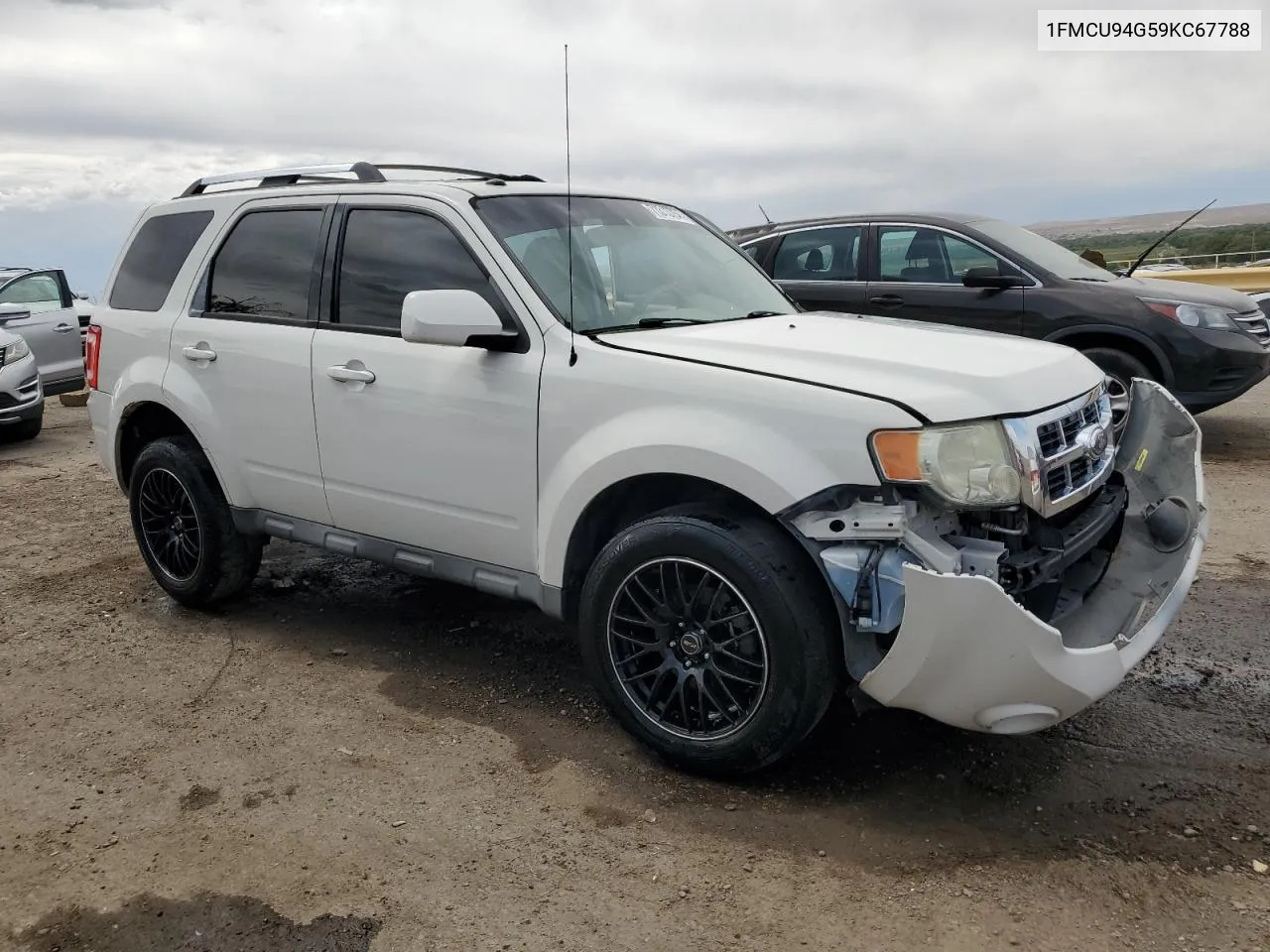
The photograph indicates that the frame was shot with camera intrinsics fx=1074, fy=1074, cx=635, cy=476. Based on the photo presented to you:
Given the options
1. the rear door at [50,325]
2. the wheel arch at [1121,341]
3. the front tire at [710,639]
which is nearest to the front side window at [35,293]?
the rear door at [50,325]

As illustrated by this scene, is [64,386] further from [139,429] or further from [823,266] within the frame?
[823,266]

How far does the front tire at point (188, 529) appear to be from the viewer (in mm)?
4891

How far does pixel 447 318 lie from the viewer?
3.50m

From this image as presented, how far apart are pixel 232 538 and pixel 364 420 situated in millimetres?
1264

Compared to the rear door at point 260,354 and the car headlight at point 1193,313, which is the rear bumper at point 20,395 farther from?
the car headlight at point 1193,313

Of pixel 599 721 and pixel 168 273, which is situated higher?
pixel 168 273

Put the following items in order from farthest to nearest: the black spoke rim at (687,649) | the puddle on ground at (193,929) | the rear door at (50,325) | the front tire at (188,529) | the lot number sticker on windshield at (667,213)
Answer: the rear door at (50,325) → the front tire at (188,529) → the lot number sticker on windshield at (667,213) → the black spoke rim at (687,649) → the puddle on ground at (193,929)

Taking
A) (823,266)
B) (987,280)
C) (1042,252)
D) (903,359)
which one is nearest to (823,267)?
(823,266)

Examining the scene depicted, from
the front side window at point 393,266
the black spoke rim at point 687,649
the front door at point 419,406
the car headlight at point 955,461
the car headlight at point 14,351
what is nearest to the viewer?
the car headlight at point 955,461

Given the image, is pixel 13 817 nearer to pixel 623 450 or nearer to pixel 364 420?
pixel 364 420

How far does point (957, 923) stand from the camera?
2678 mm

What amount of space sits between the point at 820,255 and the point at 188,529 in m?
5.33

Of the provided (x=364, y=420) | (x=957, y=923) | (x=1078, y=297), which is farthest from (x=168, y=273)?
(x=1078, y=297)

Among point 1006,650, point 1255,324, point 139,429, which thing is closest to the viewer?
point 1006,650
